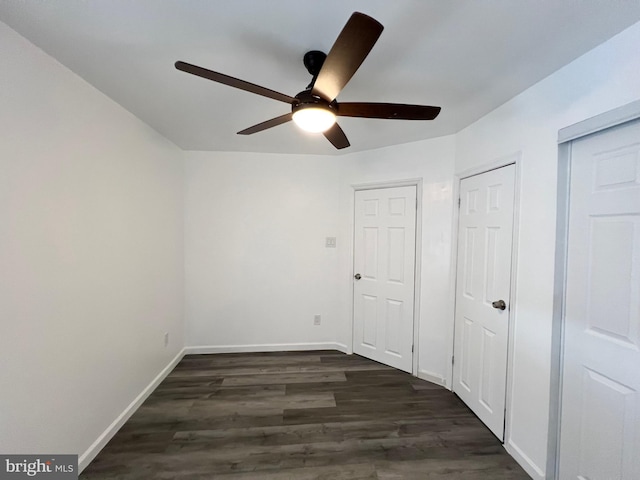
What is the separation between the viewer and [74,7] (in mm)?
1085

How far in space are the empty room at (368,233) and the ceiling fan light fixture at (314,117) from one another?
0.01m

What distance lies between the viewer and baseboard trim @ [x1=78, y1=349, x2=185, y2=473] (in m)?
1.67

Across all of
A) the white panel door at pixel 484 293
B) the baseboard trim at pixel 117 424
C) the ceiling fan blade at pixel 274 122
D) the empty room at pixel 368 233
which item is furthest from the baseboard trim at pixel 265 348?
the ceiling fan blade at pixel 274 122

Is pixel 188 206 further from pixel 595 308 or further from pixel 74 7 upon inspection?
pixel 595 308

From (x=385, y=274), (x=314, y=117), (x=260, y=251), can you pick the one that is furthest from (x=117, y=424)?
(x=385, y=274)

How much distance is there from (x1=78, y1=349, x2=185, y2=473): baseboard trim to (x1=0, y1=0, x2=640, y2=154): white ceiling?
7.60ft

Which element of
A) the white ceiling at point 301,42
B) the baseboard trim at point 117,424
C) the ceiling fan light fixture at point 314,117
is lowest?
the baseboard trim at point 117,424

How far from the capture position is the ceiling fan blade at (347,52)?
864 mm

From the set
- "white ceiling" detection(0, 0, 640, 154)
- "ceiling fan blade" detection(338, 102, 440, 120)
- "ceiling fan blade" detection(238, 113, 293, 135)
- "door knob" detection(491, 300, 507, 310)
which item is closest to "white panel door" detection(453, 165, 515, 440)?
"door knob" detection(491, 300, 507, 310)

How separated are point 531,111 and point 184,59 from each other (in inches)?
81.3

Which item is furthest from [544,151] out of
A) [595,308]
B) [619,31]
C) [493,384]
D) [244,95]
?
[244,95]

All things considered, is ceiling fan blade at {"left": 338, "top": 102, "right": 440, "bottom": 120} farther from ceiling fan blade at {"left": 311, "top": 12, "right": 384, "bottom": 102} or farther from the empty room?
ceiling fan blade at {"left": 311, "top": 12, "right": 384, "bottom": 102}

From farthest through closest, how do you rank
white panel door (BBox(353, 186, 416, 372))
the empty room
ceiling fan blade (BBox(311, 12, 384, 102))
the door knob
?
white panel door (BBox(353, 186, 416, 372)) < the door knob < the empty room < ceiling fan blade (BBox(311, 12, 384, 102))

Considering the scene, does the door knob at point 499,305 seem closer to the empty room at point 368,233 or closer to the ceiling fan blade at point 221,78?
the empty room at point 368,233
